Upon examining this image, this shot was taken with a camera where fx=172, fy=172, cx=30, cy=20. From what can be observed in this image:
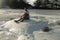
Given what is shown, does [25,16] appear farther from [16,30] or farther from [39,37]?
[39,37]

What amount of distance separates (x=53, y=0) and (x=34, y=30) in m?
9.72

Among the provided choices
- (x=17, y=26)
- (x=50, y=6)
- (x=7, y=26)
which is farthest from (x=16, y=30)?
(x=50, y=6)

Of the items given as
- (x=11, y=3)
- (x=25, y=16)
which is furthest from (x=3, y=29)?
(x=11, y=3)

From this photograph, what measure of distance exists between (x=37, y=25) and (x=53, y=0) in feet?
29.5

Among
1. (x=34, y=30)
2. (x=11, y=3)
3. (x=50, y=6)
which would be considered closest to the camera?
(x=34, y=30)

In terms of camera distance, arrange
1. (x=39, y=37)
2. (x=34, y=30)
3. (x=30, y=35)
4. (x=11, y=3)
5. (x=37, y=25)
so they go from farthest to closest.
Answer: (x=11, y=3)
(x=37, y=25)
(x=34, y=30)
(x=30, y=35)
(x=39, y=37)

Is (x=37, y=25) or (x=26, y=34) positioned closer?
(x=26, y=34)

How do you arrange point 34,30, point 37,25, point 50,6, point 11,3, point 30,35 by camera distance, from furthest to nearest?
point 11,3 < point 50,6 < point 37,25 < point 34,30 < point 30,35

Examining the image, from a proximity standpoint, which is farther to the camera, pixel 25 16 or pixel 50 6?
pixel 50 6

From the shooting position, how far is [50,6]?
17578 mm

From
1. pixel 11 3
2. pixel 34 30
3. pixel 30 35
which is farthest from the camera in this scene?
pixel 11 3

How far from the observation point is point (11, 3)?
762 inches

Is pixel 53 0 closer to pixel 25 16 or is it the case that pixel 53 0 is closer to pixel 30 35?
pixel 25 16

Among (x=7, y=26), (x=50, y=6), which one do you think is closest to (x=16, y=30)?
(x=7, y=26)
